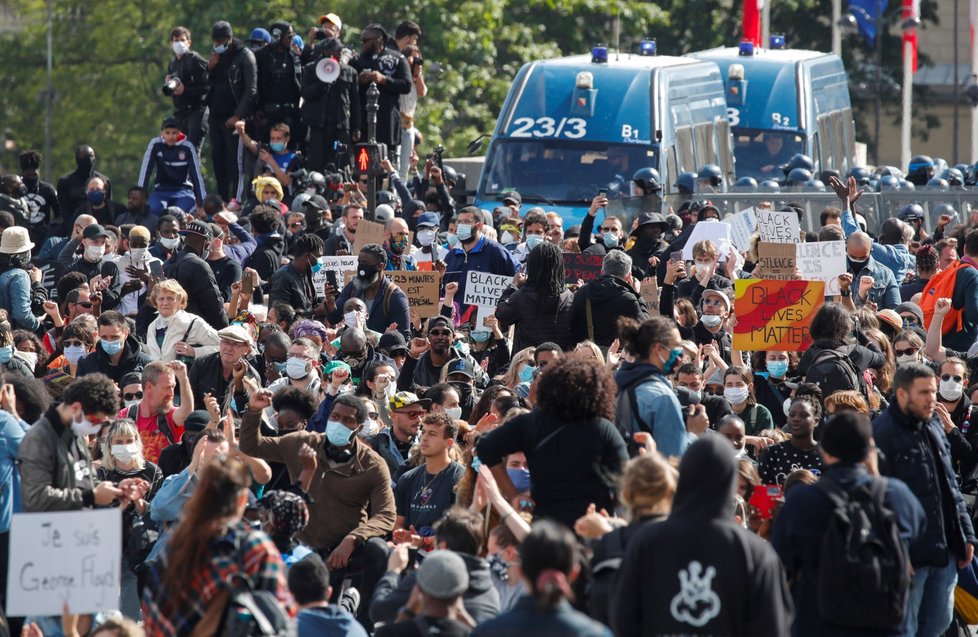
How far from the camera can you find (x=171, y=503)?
33.0ft

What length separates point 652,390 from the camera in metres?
8.64

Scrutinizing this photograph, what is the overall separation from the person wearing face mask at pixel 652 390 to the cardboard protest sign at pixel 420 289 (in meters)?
5.84

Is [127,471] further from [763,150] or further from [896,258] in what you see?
[763,150]

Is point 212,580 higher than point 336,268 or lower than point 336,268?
higher

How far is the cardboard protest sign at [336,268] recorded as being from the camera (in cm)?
1530

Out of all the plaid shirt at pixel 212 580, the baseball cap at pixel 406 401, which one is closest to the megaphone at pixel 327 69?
the baseball cap at pixel 406 401

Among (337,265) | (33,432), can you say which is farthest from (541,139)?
(33,432)

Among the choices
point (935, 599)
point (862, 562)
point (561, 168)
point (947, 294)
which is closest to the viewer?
point (862, 562)

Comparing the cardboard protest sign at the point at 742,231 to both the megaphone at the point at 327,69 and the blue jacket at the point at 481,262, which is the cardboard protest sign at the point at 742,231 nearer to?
the blue jacket at the point at 481,262

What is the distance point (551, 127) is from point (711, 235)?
253 inches

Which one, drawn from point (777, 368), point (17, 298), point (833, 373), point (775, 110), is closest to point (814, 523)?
point (833, 373)

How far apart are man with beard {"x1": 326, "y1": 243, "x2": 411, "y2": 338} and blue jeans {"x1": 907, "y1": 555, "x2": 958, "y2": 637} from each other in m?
5.78

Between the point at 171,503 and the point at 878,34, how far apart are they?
124 feet

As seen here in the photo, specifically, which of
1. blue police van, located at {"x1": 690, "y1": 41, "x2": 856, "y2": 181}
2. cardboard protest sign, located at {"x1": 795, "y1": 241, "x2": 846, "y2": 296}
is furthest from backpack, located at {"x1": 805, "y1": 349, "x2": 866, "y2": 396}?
blue police van, located at {"x1": 690, "y1": 41, "x2": 856, "y2": 181}
